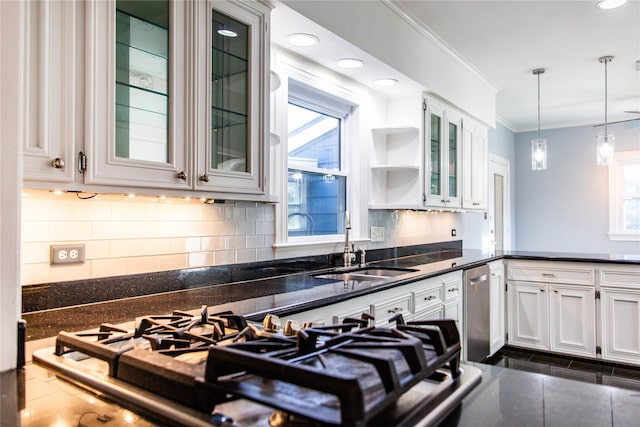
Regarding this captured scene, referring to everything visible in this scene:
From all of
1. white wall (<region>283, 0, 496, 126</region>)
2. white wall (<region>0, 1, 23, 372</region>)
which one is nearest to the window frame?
white wall (<region>283, 0, 496, 126</region>)

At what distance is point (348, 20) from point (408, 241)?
2.19 m

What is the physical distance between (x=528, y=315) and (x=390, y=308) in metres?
2.19

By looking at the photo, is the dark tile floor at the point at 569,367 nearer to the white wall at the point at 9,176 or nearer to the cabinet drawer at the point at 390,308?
the cabinet drawer at the point at 390,308

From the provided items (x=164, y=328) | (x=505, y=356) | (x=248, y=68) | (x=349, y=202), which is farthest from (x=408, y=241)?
(x=164, y=328)

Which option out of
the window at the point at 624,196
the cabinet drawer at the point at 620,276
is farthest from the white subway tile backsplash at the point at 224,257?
the window at the point at 624,196

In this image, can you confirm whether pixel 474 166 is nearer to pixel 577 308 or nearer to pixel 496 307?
pixel 496 307

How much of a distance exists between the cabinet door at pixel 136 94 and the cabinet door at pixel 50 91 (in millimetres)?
57

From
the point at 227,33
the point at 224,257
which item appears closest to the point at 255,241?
the point at 224,257

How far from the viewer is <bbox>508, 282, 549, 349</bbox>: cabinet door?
393 centimetres

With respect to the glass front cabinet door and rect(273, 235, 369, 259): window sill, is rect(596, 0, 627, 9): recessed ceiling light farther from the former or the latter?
rect(273, 235, 369, 259): window sill

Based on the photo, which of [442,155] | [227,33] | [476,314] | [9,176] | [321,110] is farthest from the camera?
[442,155]

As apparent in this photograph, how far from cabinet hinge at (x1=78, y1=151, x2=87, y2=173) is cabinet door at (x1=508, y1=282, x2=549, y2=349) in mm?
3777

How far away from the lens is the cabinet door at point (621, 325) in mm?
3531

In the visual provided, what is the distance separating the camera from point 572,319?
150 inches
